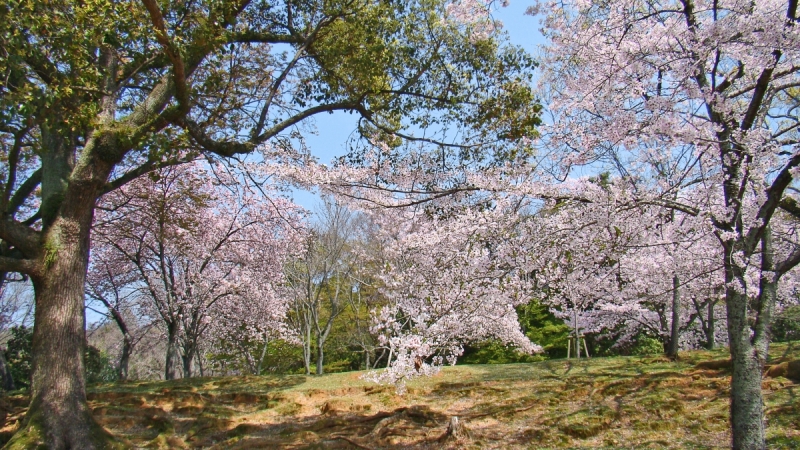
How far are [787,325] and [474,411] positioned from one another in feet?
49.4

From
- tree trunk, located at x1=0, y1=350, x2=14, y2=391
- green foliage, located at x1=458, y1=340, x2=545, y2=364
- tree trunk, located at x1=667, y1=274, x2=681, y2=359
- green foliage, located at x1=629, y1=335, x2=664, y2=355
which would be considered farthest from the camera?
green foliage, located at x1=458, y1=340, x2=545, y2=364

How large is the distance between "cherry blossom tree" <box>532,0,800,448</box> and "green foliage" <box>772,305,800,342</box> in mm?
14369

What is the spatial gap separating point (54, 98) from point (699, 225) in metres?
6.57

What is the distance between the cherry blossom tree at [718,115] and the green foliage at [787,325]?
47.1 ft

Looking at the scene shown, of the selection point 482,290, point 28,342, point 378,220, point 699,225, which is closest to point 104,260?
point 28,342

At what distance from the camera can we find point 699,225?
16.3ft

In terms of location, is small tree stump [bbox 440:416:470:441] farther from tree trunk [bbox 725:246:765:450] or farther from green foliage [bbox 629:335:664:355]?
green foliage [bbox 629:335:664:355]

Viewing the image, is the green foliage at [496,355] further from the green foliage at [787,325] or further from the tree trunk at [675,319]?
the green foliage at [787,325]

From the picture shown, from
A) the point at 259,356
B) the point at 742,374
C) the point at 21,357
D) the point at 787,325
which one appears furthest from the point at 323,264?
the point at 787,325

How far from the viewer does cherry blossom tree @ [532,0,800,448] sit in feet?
13.8

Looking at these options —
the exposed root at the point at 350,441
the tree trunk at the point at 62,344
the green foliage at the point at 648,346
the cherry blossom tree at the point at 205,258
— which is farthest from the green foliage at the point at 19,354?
the green foliage at the point at 648,346

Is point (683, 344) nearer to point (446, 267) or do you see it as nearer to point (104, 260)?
point (446, 267)

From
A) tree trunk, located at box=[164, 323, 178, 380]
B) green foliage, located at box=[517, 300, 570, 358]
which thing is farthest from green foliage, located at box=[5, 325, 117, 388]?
green foliage, located at box=[517, 300, 570, 358]

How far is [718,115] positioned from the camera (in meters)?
4.59
